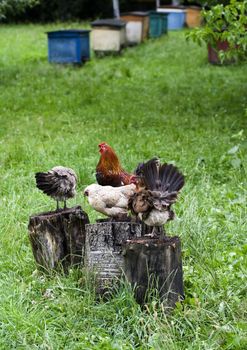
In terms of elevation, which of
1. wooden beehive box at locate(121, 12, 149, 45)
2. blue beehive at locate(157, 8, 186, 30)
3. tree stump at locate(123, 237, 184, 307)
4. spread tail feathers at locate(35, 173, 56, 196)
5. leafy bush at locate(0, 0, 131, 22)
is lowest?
tree stump at locate(123, 237, 184, 307)

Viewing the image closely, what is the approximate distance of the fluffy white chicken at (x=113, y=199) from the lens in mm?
4234

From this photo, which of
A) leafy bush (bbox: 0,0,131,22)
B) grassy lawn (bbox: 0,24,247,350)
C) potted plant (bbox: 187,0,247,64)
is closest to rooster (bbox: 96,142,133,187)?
grassy lawn (bbox: 0,24,247,350)

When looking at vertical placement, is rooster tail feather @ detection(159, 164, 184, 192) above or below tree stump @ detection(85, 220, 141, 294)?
above

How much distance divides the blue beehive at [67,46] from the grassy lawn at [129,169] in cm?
33

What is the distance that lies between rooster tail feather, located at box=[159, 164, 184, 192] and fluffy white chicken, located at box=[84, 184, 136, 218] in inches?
13.2

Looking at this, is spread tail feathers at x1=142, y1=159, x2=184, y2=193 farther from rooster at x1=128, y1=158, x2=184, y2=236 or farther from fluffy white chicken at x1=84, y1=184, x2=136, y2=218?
fluffy white chicken at x1=84, y1=184, x2=136, y2=218

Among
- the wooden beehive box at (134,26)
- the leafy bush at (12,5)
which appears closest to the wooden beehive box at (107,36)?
the wooden beehive box at (134,26)

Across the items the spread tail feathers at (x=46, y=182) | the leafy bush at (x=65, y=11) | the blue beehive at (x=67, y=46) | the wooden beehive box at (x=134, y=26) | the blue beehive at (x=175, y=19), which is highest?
the leafy bush at (x=65, y=11)

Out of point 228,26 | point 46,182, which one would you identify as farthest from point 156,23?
point 46,182

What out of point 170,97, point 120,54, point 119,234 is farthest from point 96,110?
point 120,54

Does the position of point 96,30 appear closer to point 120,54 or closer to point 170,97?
point 120,54

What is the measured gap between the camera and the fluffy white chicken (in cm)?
423

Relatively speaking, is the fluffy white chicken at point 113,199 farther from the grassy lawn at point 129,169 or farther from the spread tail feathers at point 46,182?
the grassy lawn at point 129,169

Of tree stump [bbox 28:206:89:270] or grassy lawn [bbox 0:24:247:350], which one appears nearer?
grassy lawn [bbox 0:24:247:350]
